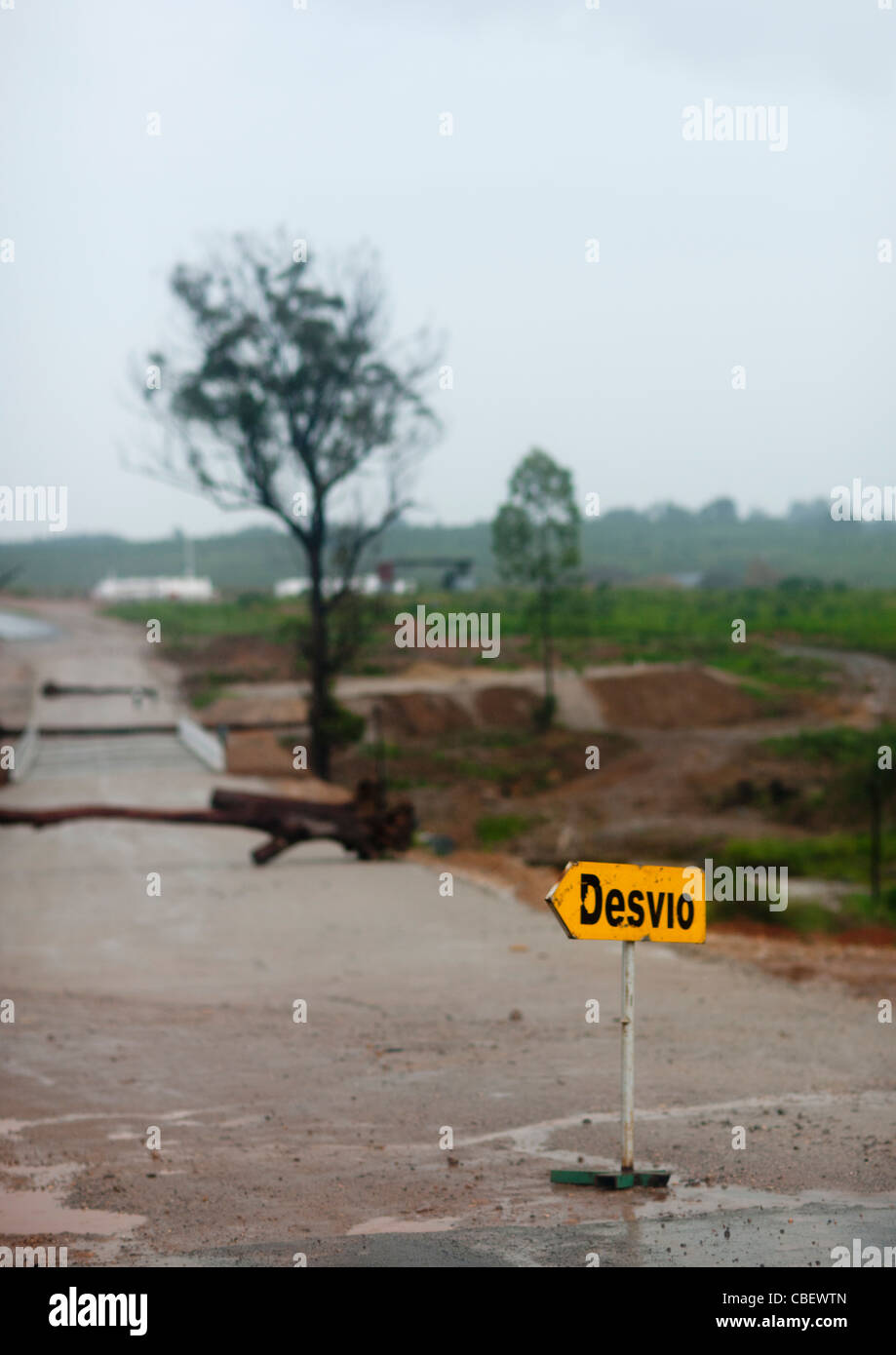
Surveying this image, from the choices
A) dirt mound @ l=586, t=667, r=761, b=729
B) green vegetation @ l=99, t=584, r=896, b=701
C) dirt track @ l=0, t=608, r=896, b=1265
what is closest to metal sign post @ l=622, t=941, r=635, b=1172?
dirt track @ l=0, t=608, r=896, b=1265

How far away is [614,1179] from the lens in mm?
6934

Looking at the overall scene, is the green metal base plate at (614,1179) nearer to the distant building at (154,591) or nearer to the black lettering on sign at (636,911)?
the black lettering on sign at (636,911)

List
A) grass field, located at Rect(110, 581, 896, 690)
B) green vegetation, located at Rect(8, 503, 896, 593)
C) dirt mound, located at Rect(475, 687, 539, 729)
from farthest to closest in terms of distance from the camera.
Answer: green vegetation, located at Rect(8, 503, 896, 593) < grass field, located at Rect(110, 581, 896, 690) < dirt mound, located at Rect(475, 687, 539, 729)

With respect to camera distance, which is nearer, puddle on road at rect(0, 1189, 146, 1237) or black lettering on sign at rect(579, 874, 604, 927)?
puddle on road at rect(0, 1189, 146, 1237)

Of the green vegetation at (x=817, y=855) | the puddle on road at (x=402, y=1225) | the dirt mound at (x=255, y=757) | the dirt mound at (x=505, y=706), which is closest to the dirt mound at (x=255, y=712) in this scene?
the dirt mound at (x=505, y=706)

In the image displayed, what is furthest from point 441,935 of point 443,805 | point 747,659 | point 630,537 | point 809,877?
point 630,537

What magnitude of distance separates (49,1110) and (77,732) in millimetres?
31313

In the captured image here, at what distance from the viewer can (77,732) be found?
39469mm

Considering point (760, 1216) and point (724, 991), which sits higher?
point (760, 1216)

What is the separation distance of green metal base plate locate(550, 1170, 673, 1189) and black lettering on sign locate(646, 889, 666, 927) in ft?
3.73

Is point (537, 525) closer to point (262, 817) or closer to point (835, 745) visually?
point (835, 745)

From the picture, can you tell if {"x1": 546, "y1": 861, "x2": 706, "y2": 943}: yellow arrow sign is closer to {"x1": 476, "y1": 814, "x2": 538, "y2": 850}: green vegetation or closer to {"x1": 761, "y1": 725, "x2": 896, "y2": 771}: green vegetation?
{"x1": 476, "y1": 814, "x2": 538, "y2": 850}: green vegetation

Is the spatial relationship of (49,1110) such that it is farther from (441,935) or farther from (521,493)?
(521,493)

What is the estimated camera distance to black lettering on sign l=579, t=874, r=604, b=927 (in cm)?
701
